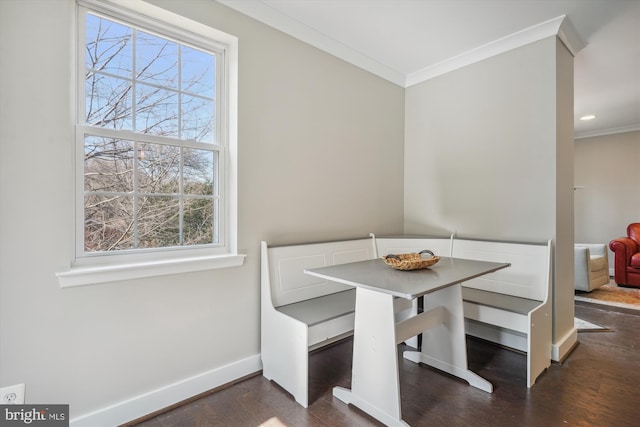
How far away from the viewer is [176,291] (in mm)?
1947

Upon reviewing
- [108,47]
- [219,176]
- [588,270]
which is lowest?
→ [588,270]

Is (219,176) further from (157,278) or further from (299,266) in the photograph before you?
(299,266)

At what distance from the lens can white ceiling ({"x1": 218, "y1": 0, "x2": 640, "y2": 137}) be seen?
2275mm

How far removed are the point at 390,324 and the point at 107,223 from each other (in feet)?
5.39

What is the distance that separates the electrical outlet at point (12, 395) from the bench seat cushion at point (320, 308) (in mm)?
1319

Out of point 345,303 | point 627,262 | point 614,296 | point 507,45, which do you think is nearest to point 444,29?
point 507,45

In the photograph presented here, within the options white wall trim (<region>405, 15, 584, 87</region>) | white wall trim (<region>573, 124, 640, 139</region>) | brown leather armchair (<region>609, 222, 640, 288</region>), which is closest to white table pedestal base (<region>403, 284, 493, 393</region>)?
white wall trim (<region>405, 15, 584, 87</region>)

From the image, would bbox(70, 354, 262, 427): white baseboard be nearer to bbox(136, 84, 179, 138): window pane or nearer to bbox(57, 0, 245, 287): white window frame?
bbox(57, 0, 245, 287): white window frame

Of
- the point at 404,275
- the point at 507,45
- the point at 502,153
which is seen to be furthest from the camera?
the point at 502,153

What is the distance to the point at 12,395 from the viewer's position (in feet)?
4.83

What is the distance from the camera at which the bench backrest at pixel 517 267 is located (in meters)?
2.44

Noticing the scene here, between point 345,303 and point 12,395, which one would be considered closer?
point 12,395

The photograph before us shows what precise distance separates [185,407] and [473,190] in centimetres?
285

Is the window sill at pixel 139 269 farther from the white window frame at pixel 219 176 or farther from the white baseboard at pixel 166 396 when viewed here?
the white baseboard at pixel 166 396
